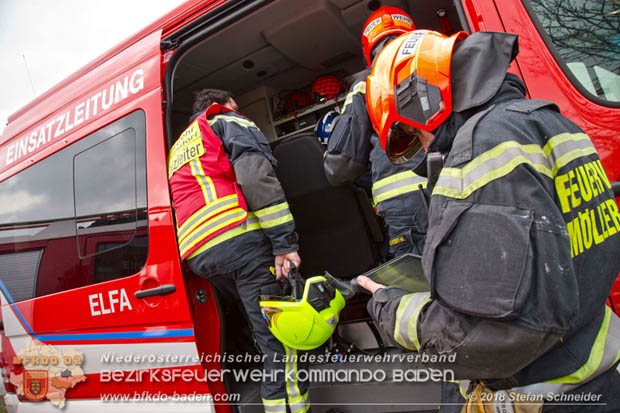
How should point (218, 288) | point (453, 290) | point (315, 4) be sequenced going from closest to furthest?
point (453, 290) < point (218, 288) < point (315, 4)

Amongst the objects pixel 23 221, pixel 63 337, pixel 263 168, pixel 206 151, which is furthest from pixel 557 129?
pixel 23 221

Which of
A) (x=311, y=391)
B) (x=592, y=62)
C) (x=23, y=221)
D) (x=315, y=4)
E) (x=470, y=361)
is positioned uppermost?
(x=315, y=4)

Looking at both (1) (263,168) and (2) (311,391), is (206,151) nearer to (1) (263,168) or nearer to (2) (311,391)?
(1) (263,168)

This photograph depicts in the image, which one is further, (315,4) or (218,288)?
(315,4)

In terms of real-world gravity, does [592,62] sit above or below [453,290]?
above

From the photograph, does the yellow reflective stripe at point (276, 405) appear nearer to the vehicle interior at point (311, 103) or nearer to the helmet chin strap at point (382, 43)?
the vehicle interior at point (311, 103)

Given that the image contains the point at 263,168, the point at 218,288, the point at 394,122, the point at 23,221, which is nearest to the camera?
the point at 394,122

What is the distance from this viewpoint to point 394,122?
104 cm

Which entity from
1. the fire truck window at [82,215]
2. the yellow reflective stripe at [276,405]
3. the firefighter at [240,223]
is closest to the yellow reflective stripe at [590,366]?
the firefighter at [240,223]

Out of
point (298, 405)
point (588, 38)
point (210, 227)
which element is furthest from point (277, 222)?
point (588, 38)

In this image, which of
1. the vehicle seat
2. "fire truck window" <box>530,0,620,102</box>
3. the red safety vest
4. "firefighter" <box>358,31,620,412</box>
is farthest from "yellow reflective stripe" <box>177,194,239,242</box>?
"fire truck window" <box>530,0,620,102</box>

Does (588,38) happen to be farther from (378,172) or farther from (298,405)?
(298,405)

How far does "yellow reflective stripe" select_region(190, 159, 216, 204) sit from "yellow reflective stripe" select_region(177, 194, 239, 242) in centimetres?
3

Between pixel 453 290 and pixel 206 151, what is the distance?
1.42 m
